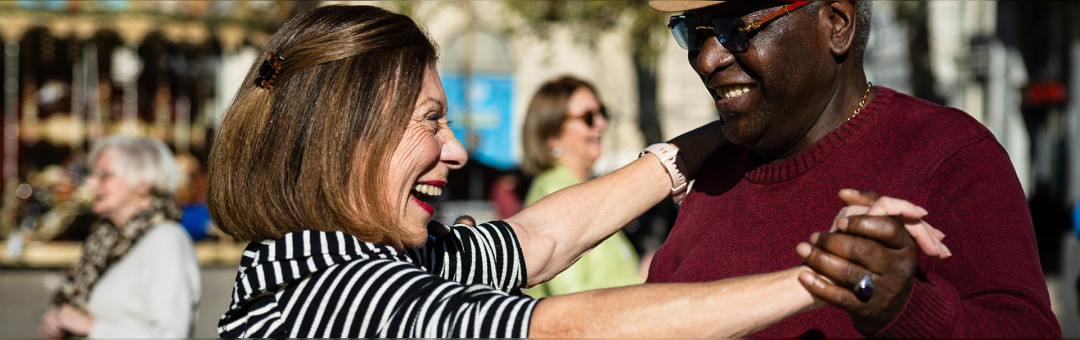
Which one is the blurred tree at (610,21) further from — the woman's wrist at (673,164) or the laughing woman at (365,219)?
the laughing woman at (365,219)

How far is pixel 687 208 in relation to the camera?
8.16 ft

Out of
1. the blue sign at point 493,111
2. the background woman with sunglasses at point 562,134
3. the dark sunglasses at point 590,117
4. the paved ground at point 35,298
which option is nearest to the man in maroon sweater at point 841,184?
the background woman with sunglasses at point 562,134

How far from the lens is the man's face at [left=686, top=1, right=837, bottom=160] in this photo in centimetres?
199

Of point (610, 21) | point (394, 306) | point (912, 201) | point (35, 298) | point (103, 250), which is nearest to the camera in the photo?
point (394, 306)

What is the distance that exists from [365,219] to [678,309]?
0.65 metres

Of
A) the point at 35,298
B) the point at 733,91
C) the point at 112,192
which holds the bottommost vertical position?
the point at 35,298

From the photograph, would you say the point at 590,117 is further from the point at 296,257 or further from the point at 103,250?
the point at 296,257

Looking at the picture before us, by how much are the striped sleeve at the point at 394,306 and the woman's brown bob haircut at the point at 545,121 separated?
117 inches

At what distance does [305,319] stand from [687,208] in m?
1.05

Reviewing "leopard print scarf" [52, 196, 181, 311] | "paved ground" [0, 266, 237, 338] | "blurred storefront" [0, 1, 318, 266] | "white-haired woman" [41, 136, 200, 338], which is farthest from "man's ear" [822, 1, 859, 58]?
"blurred storefront" [0, 1, 318, 266]

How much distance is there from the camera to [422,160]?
2041 mm

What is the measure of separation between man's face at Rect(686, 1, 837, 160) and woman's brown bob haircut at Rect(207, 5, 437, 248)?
61 cm

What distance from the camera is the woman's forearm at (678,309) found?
1.56 meters

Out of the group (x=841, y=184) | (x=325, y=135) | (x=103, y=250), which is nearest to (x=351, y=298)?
(x=325, y=135)
